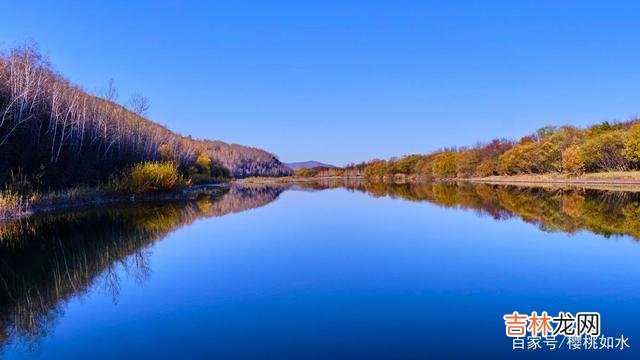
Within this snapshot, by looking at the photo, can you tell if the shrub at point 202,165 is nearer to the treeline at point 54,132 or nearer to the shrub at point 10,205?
the treeline at point 54,132

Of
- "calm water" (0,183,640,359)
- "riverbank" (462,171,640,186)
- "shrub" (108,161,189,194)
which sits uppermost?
"shrub" (108,161,189,194)

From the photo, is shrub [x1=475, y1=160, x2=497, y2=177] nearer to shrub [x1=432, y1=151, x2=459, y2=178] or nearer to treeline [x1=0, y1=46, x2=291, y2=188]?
shrub [x1=432, y1=151, x2=459, y2=178]

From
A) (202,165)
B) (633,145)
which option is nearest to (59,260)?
(633,145)

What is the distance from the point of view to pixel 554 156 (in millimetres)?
57281

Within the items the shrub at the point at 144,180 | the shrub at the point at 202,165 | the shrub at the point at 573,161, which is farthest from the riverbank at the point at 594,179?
the shrub at the point at 202,165

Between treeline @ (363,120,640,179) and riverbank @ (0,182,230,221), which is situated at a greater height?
treeline @ (363,120,640,179)

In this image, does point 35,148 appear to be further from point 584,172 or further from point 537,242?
point 584,172

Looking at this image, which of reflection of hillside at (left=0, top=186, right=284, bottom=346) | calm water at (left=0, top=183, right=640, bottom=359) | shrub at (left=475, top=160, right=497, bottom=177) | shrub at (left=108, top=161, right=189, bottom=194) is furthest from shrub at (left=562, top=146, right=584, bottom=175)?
reflection of hillside at (left=0, top=186, right=284, bottom=346)

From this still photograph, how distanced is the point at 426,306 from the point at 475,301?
0.73 meters

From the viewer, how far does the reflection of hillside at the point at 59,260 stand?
6.01m

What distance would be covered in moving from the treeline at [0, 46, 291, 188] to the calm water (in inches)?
329

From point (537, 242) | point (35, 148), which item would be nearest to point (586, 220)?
point (537, 242)

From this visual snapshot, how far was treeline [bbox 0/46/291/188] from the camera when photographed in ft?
66.5

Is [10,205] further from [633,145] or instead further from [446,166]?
[446,166]
